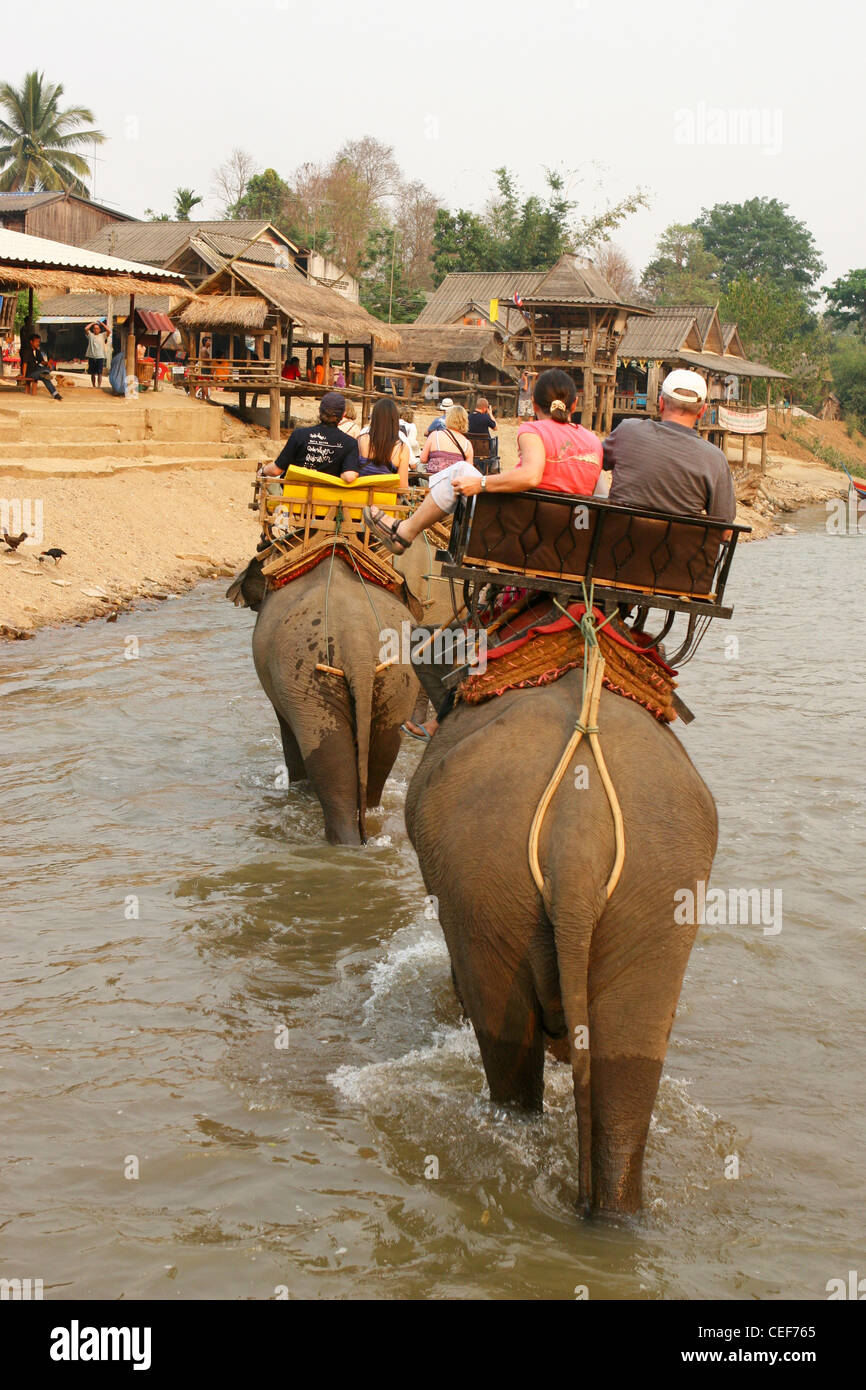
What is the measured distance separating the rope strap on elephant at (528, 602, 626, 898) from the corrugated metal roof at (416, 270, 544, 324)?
47.6 meters

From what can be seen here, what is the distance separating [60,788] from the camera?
9086 mm

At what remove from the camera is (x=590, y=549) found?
14.3ft

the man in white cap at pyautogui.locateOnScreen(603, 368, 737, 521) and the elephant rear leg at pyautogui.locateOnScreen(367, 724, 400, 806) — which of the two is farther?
the elephant rear leg at pyautogui.locateOnScreen(367, 724, 400, 806)

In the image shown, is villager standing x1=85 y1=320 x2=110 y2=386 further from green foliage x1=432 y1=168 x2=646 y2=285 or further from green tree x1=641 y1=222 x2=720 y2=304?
green tree x1=641 y1=222 x2=720 y2=304

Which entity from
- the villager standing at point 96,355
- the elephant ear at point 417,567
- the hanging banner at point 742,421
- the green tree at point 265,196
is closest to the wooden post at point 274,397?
the villager standing at point 96,355

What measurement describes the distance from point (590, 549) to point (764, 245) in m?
96.2

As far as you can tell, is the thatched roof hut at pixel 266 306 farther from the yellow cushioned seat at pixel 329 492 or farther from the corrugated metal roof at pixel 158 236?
the yellow cushioned seat at pixel 329 492

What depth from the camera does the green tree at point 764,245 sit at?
93188 millimetres

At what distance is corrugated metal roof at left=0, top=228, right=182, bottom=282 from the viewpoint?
21969 mm

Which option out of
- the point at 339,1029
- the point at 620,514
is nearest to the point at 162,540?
the point at 339,1029

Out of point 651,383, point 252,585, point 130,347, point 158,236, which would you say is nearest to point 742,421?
point 651,383

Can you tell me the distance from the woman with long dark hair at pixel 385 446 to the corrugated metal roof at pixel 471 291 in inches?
1679

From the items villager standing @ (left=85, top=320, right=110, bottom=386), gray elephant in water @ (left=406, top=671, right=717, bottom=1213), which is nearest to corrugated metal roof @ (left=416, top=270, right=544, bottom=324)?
villager standing @ (left=85, top=320, right=110, bottom=386)

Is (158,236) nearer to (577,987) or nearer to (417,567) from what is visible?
(417,567)
